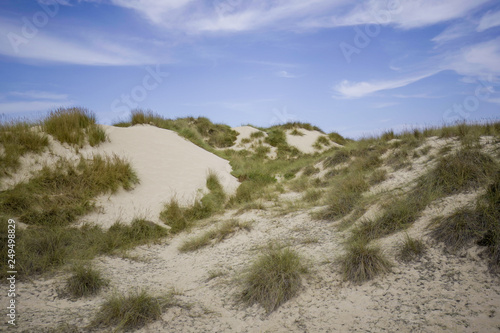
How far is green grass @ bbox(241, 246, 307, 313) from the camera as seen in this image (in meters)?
3.43

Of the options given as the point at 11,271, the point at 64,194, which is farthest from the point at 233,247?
the point at 64,194

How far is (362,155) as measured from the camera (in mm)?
10242

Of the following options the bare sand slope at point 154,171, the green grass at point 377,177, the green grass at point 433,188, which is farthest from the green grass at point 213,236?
the green grass at point 377,177

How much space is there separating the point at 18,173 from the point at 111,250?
11.7ft

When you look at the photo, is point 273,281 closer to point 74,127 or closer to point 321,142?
point 74,127

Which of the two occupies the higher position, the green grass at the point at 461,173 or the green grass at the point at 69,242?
the green grass at the point at 461,173

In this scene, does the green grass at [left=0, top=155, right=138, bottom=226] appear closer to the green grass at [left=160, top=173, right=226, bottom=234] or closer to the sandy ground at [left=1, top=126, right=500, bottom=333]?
the green grass at [left=160, top=173, right=226, bottom=234]

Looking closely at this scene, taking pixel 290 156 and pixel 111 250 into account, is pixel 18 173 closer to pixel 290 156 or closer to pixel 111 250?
pixel 111 250

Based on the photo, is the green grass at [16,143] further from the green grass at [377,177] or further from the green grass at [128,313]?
the green grass at [377,177]

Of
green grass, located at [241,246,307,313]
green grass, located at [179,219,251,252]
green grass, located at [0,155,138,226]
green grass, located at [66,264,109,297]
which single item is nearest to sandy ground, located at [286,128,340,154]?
green grass, located at [0,155,138,226]

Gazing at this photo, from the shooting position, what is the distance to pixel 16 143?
24.3ft

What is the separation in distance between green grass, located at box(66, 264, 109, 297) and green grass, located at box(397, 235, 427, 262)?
4009mm

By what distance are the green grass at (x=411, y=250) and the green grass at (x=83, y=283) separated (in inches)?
158

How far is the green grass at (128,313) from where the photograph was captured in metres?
3.13
